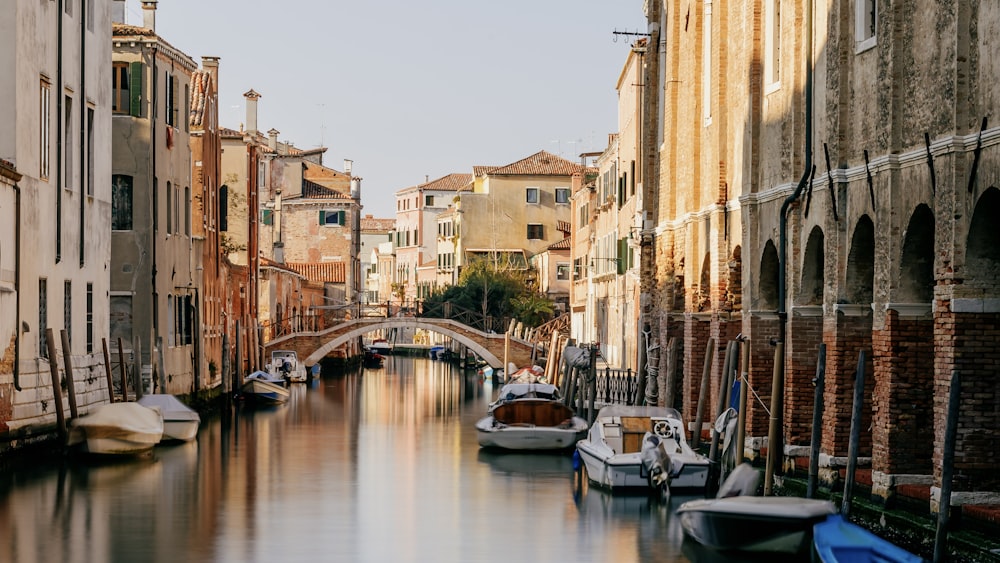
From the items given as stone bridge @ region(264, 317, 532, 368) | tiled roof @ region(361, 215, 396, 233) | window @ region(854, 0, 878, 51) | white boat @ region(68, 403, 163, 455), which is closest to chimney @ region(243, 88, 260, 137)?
stone bridge @ region(264, 317, 532, 368)

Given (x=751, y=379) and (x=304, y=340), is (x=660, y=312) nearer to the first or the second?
(x=751, y=379)

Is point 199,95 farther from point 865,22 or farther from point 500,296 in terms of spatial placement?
point 500,296

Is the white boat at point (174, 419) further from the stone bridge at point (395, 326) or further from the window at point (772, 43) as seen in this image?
the stone bridge at point (395, 326)

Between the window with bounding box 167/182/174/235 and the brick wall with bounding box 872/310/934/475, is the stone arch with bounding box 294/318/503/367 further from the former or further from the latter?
the brick wall with bounding box 872/310/934/475

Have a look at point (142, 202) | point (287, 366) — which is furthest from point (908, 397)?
point (287, 366)

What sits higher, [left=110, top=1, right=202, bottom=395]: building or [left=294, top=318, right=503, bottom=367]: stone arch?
[left=110, top=1, right=202, bottom=395]: building

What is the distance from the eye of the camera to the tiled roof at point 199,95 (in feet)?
134

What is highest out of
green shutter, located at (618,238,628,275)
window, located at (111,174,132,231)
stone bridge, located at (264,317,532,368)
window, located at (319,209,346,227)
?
window, located at (319,209,346,227)

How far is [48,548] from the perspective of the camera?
1725cm

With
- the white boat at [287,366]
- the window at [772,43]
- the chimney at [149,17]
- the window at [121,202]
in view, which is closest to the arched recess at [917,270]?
the window at [772,43]

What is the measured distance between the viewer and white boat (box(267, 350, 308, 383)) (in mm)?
51406

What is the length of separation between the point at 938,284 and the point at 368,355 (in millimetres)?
57011

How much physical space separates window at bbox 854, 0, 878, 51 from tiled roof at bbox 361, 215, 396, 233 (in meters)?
104

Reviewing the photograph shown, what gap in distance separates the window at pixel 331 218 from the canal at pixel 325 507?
3837 centimetres
